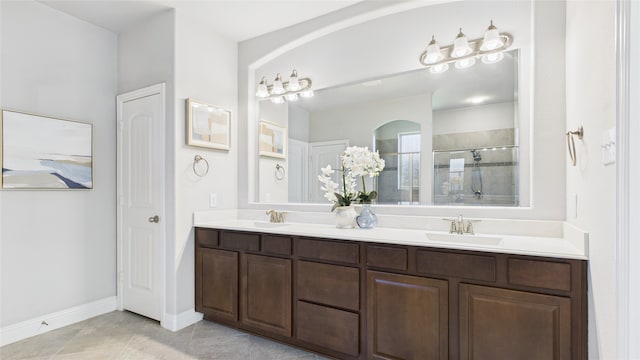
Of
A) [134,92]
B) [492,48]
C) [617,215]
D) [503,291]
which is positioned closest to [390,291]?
[503,291]

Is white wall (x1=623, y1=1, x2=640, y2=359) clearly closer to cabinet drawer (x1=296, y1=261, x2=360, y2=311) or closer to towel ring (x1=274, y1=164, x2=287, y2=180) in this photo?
cabinet drawer (x1=296, y1=261, x2=360, y2=311)

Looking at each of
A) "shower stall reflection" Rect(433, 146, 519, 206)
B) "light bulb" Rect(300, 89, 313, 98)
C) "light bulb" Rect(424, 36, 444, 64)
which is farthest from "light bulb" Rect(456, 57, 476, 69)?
"light bulb" Rect(300, 89, 313, 98)

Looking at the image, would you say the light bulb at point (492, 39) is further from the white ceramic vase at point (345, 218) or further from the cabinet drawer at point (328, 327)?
the cabinet drawer at point (328, 327)

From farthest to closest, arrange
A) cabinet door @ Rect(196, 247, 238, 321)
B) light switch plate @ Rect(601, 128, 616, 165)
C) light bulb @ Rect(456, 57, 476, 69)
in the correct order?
cabinet door @ Rect(196, 247, 238, 321) → light bulb @ Rect(456, 57, 476, 69) → light switch plate @ Rect(601, 128, 616, 165)

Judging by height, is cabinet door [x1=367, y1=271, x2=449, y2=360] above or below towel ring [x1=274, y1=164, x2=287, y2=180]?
below

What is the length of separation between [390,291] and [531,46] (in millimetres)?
1805

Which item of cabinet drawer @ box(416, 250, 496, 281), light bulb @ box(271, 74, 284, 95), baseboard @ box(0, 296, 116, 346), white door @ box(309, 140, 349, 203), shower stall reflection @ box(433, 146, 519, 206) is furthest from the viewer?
light bulb @ box(271, 74, 284, 95)

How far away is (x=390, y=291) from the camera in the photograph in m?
1.96

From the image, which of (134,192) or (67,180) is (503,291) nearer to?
(134,192)

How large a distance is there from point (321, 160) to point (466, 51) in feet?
4.74

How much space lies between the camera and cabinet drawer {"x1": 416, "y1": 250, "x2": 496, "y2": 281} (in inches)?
66.6

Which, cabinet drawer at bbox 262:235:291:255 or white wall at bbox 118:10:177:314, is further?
white wall at bbox 118:10:177:314

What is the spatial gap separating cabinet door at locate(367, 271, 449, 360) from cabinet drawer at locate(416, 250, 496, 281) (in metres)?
0.07

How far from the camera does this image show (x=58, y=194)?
110 inches
